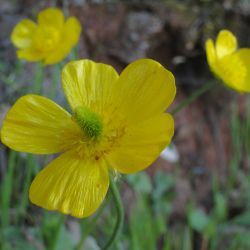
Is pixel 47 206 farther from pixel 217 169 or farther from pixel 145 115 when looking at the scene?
pixel 217 169

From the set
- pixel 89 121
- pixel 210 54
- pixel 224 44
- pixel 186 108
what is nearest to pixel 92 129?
pixel 89 121

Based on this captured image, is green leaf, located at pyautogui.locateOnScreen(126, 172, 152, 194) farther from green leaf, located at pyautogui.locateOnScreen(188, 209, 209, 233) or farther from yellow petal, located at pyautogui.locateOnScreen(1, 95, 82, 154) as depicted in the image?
yellow petal, located at pyautogui.locateOnScreen(1, 95, 82, 154)

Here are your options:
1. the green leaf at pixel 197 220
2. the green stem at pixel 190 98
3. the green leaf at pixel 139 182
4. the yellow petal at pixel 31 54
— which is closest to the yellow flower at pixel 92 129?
the green stem at pixel 190 98

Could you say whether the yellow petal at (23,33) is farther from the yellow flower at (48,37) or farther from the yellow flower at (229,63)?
the yellow flower at (229,63)

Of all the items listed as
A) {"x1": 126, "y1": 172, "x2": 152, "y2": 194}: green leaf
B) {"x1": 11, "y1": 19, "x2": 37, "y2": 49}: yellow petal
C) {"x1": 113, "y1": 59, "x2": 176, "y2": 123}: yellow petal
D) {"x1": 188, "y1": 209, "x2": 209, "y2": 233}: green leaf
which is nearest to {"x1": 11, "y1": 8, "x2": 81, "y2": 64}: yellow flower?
{"x1": 11, "y1": 19, "x2": 37, "y2": 49}: yellow petal

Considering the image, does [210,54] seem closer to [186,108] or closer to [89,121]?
[89,121]
